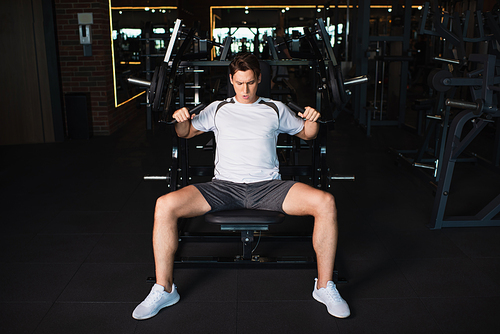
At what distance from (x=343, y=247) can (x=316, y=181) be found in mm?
380

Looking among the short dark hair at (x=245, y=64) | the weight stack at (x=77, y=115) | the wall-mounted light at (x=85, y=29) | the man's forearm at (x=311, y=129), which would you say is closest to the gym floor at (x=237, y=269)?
the man's forearm at (x=311, y=129)

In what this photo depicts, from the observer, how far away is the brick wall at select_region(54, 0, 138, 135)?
4.56m

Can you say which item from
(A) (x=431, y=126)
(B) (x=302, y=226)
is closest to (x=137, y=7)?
(A) (x=431, y=126)

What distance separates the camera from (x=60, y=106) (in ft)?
15.0

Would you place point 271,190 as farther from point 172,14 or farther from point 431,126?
point 172,14

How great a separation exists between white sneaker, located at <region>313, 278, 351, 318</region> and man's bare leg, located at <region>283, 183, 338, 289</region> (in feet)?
0.08

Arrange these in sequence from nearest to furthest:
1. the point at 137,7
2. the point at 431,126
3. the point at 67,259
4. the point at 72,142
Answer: the point at 67,259 → the point at 431,126 → the point at 72,142 → the point at 137,7

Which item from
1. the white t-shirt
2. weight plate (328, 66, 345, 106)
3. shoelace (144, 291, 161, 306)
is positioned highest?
weight plate (328, 66, 345, 106)

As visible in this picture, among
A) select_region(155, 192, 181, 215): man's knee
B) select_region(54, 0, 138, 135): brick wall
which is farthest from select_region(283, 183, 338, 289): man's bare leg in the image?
select_region(54, 0, 138, 135): brick wall

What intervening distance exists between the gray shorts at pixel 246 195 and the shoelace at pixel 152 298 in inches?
14.5

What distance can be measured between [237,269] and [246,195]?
416mm

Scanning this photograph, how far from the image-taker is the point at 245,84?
1.83 m

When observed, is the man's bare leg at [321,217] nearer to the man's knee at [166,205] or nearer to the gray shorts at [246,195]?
the gray shorts at [246,195]

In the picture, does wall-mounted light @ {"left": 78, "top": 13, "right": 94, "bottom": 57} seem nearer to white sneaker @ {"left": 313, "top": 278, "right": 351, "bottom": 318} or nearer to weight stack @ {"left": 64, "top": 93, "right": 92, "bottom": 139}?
weight stack @ {"left": 64, "top": 93, "right": 92, "bottom": 139}
